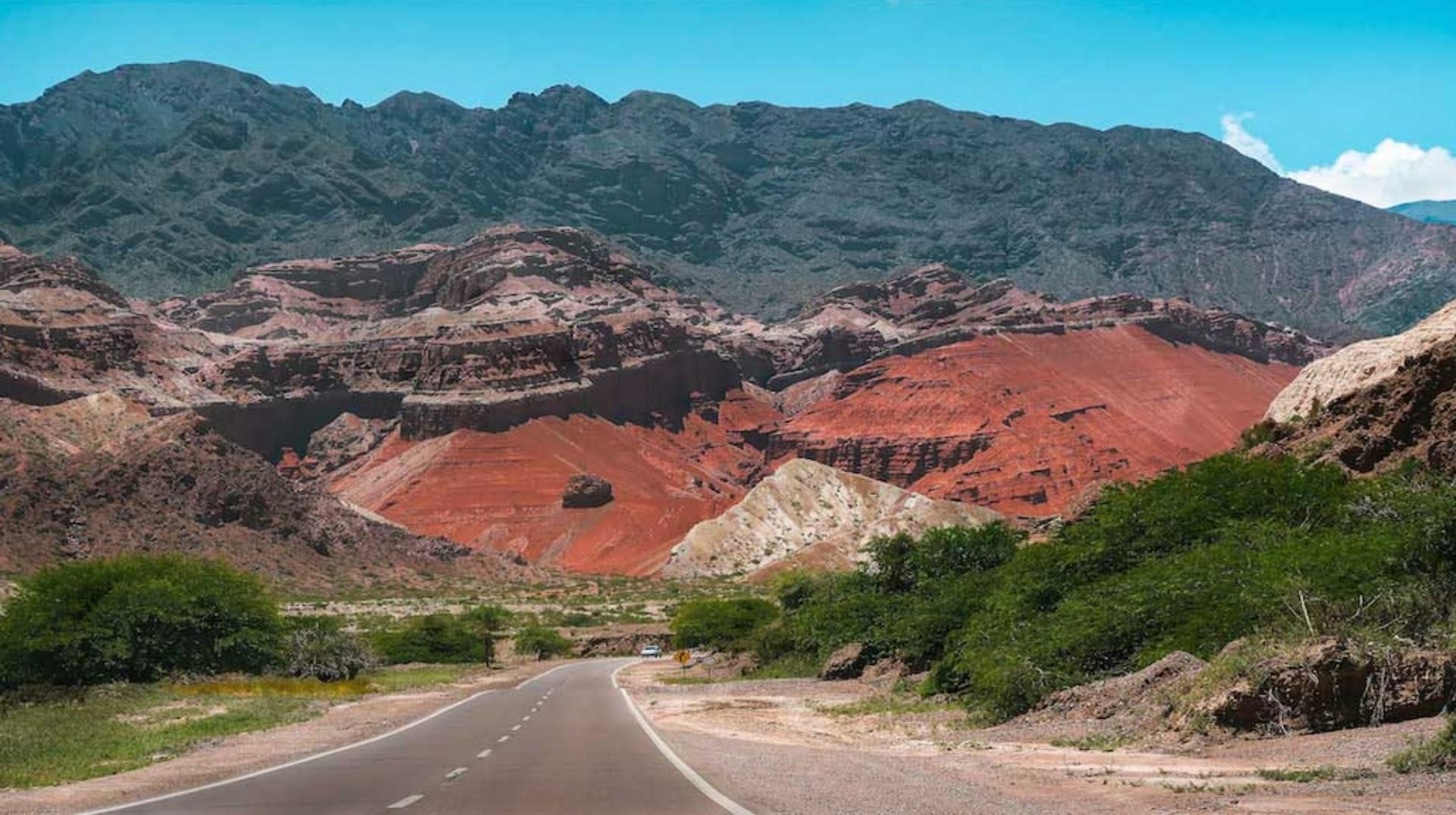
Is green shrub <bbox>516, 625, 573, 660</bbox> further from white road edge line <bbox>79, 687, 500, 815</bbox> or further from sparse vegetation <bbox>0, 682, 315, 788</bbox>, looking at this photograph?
white road edge line <bbox>79, 687, 500, 815</bbox>

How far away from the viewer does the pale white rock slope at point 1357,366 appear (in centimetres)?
2878

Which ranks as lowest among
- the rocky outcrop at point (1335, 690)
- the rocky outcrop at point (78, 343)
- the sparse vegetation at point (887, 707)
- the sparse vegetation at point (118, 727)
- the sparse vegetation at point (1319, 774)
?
the sparse vegetation at point (887, 707)

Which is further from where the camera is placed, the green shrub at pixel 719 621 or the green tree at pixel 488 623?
the green tree at pixel 488 623

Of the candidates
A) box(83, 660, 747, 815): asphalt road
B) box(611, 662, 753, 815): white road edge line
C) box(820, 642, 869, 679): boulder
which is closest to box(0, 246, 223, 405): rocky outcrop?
box(820, 642, 869, 679): boulder

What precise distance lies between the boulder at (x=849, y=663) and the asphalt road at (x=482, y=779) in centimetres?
1440

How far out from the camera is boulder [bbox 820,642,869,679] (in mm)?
40594

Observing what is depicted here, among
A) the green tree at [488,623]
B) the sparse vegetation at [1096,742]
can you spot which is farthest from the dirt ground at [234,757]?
the green tree at [488,623]

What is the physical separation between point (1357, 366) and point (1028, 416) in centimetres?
14600

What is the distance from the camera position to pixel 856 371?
197 m

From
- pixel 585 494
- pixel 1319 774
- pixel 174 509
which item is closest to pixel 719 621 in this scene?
pixel 174 509

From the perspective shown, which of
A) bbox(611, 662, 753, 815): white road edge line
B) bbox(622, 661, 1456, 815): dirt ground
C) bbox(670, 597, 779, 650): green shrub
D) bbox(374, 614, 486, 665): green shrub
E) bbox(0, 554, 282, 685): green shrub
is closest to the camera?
bbox(622, 661, 1456, 815): dirt ground

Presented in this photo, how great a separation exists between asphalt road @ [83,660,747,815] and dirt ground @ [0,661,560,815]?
723mm

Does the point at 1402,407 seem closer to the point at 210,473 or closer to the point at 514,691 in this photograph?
the point at 514,691

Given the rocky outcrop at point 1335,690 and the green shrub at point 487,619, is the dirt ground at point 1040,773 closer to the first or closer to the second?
the rocky outcrop at point 1335,690
